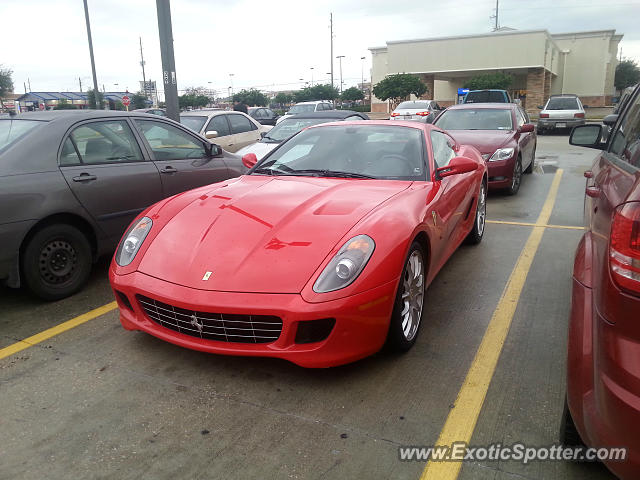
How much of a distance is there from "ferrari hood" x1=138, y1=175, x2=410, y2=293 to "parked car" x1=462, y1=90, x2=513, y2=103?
17.7 meters

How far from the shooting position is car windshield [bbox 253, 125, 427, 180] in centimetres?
400

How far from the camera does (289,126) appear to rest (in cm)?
983

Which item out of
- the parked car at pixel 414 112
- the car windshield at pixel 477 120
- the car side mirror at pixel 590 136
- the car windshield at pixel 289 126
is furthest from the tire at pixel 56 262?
the parked car at pixel 414 112

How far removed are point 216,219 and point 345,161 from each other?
1315 millimetres

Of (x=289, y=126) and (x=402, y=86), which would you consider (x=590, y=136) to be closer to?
(x=289, y=126)

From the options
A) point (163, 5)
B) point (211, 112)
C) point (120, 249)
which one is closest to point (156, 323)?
point (120, 249)

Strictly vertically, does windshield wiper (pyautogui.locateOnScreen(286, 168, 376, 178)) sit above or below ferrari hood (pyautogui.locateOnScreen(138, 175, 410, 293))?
above

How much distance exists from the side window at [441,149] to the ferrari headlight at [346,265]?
5.07 feet

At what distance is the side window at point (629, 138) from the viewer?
2.42 m

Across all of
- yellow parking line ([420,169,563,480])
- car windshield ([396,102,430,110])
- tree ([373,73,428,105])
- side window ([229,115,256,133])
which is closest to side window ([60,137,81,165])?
yellow parking line ([420,169,563,480])

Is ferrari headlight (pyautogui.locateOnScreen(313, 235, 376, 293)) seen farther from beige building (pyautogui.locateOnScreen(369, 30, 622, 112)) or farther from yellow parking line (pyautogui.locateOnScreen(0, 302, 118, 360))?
beige building (pyautogui.locateOnScreen(369, 30, 622, 112))

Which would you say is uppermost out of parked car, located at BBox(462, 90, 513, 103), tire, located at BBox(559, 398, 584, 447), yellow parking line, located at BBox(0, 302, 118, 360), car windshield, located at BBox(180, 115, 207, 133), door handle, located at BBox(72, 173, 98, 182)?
parked car, located at BBox(462, 90, 513, 103)

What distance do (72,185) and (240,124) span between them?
6.85 metres

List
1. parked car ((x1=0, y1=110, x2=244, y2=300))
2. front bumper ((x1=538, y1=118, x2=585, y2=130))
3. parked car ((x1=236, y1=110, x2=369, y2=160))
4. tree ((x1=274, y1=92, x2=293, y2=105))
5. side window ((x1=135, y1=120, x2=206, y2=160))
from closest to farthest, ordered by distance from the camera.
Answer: parked car ((x1=0, y1=110, x2=244, y2=300))
side window ((x1=135, y1=120, x2=206, y2=160))
parked car ((x1=236, y1=110, x2=369, y2=160))
front bumper ((x1=538, y1=118, x2=585, y2=130))
tree ((x1=274, y1=92, x2=293, y2=105))
